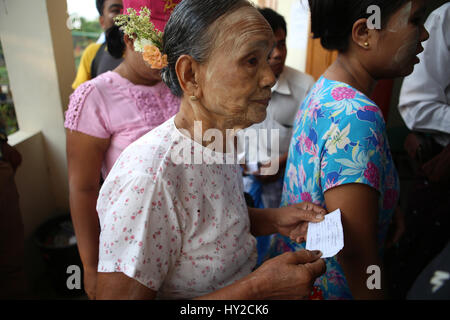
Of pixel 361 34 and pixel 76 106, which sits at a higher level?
pixel 361 34

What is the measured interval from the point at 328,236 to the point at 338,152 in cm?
28

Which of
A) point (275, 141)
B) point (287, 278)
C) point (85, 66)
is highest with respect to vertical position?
point (85, 66)

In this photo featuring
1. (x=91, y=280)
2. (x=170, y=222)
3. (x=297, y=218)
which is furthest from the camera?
(x=91, y=280)

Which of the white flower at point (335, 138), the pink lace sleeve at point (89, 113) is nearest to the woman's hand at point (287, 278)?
the white flower at point (335, 138)

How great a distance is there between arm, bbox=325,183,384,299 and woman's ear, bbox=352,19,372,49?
537 millimetres

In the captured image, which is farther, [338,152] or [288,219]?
[288,219]

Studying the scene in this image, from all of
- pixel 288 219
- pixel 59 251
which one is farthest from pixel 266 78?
pixel 59 251

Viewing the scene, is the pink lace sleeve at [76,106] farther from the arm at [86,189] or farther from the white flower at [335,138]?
the white flower at [335,138]

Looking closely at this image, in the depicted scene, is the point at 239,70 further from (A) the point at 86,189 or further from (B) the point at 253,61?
(A) the point at 86,189

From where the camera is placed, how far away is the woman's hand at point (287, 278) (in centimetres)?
90

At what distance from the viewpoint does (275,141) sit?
235 cm

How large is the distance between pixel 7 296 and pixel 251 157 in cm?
179

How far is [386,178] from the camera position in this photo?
103 cm
